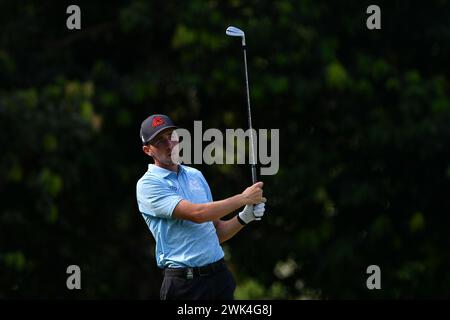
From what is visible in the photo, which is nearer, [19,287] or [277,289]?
[19,287]

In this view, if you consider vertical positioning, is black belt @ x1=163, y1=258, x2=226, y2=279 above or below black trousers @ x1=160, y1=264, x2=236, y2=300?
above

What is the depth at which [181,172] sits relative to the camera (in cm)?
760

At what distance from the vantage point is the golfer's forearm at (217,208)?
713cm

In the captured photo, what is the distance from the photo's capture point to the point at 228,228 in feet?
25.6

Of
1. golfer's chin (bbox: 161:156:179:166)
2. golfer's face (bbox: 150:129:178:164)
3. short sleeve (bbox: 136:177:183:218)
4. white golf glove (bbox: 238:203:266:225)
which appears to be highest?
golfer's face (bbox: 150:129:178:164)

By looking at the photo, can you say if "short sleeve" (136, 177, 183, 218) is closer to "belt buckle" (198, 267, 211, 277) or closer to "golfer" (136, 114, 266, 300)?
"golfer" (136, 114, 266, 300)

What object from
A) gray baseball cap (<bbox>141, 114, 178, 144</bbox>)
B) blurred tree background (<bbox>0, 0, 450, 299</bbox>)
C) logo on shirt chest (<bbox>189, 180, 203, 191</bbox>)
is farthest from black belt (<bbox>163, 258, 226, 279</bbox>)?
blurred tree background (<bbox>0, 0, 450, 299</bbox>)

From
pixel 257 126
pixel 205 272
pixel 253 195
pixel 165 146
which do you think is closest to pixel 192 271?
pixel 205 272

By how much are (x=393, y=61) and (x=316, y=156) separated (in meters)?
Answer: 1.86

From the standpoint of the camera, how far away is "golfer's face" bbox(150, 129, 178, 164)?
7.46 meters

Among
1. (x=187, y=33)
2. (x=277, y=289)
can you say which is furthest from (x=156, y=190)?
(x=277, y=289)

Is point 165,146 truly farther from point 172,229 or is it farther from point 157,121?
point 172,229

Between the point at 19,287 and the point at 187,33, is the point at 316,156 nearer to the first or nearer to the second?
the point at 187,33

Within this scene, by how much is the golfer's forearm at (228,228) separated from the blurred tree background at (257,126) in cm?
787
